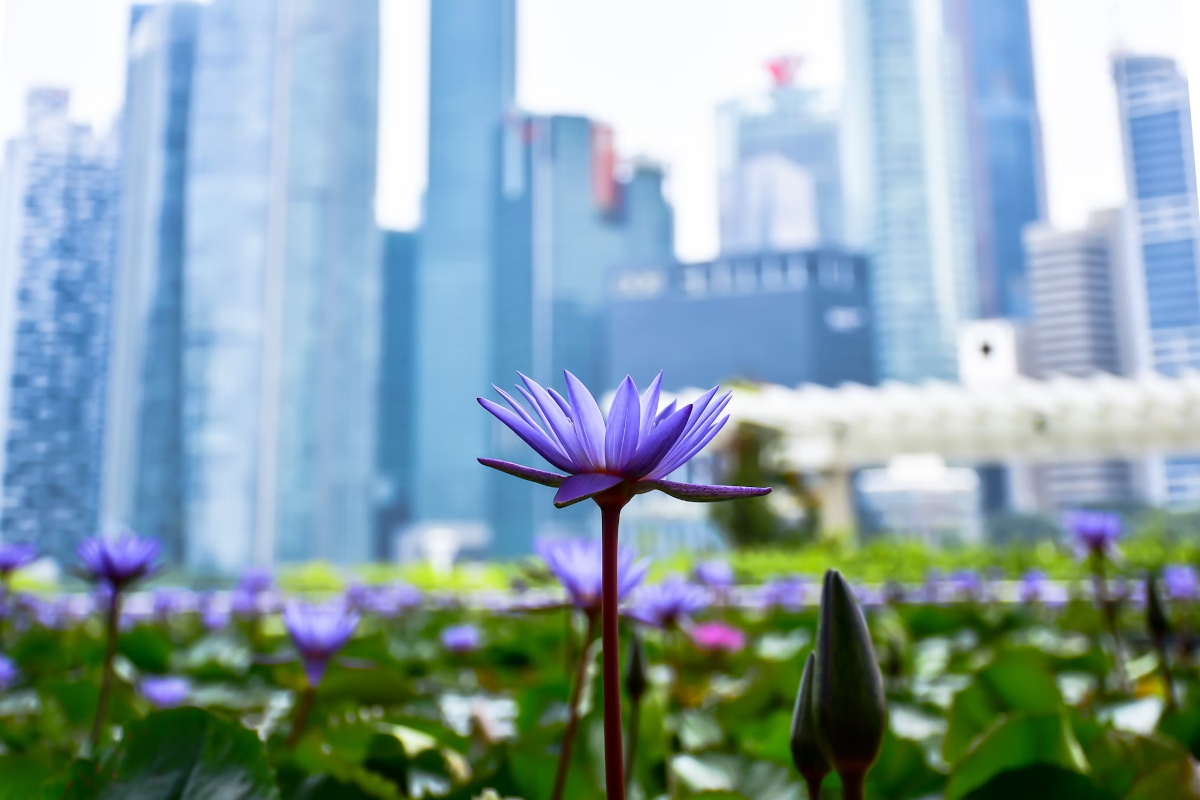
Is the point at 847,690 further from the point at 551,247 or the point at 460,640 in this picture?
the point at 551,247

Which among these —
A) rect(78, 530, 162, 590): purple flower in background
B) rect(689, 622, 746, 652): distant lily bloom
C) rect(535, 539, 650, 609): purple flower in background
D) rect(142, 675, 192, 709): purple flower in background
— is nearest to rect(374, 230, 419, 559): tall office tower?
rect(689, 622, 746, 652): distant lily bloom

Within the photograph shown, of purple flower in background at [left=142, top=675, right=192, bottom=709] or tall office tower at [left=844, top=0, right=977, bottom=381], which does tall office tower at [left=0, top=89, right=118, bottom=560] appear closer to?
purple flower in background at [left=142, top=675, right=192, bottom=709]

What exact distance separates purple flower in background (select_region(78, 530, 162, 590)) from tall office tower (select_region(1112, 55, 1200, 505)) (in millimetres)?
1089

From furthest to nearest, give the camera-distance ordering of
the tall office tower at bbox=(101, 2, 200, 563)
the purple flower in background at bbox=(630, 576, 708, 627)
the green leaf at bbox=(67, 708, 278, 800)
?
the tall office tower at bbox=(101, 2, 200, 563) → the purple flower in background at bbox=(630, 576, 708, 627) → the green leaf at bbox=(67, 708, 278, 800)

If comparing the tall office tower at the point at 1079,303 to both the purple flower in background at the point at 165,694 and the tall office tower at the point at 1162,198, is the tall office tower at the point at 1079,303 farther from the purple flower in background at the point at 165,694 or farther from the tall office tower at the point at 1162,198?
the purple flower in background at the point at 165,694

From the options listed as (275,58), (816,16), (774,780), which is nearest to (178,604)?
(774,780)

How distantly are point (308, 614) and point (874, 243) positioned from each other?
59.0 metres

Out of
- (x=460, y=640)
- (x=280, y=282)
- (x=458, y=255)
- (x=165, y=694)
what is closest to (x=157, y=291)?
(x=280, y=282)

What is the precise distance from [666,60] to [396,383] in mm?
35192

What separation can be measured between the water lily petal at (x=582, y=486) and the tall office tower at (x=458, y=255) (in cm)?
5406

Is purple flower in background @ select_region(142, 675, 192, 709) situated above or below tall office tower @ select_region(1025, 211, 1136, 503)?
below

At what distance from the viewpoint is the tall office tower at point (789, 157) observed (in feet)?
215

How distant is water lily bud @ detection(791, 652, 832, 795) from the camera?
1.31 feet

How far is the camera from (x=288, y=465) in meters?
22.3
